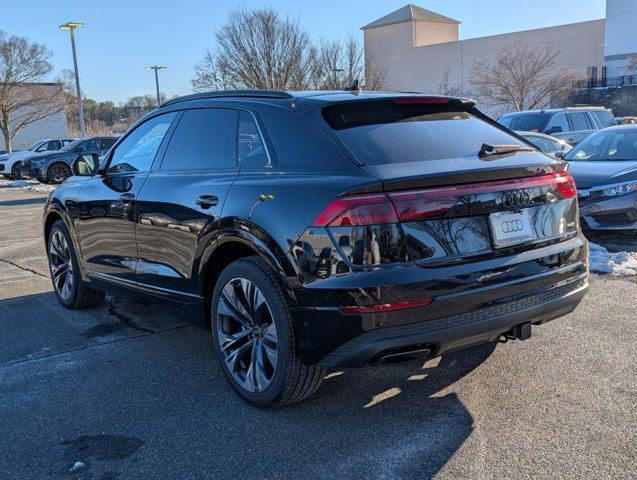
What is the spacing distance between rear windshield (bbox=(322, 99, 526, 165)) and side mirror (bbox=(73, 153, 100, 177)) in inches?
107

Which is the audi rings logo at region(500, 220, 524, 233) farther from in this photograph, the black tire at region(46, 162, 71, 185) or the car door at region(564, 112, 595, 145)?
the black tire at region(46, 162, 71, 185)

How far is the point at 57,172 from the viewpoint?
22250 millimetres

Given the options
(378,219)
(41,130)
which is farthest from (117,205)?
(41,130)

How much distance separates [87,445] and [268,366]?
101 centimetres

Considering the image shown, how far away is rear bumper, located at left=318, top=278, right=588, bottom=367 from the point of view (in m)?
2.89

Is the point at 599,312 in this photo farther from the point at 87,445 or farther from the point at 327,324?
the point at 87,445

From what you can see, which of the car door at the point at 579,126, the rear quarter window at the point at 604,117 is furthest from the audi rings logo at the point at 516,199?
the rear quarter window at the point at 604,117

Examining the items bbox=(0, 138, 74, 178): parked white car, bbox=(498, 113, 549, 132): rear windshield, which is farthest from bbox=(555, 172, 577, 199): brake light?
bbox=(0, 138, 74, 178): parked white car

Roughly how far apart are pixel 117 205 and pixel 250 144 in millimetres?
1504

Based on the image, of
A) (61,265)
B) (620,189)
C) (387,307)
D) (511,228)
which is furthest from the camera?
(620,189)

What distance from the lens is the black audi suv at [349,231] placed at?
2.90m

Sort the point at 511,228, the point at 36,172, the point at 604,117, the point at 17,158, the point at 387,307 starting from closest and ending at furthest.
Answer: the point at 387,307, the point at 511,228, the point at 604,117, the point at 36,172, the point at 17,158

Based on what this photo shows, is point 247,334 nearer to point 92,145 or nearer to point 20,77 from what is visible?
point 92,145

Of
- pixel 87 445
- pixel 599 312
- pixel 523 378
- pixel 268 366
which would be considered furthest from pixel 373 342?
pixel 599 312
